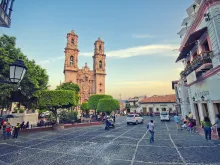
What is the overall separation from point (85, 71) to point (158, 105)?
31.1 metres

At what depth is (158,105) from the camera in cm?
4250

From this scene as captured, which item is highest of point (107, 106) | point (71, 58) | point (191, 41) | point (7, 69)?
point (71, 58)

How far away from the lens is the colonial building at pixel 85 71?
4938cm

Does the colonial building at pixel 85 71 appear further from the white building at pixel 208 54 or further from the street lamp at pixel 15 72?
the street lamp at pixel 15 72

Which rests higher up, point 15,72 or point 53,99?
point 53,99

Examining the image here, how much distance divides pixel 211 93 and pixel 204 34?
16.0 feet

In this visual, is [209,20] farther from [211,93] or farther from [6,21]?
Result: [6,21]

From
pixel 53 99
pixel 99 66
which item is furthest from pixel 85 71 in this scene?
pixel 53 99

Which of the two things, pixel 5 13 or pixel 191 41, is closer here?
pixel 5 13

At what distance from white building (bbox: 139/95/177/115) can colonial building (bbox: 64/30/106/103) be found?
59.5ft

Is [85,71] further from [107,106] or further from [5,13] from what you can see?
[5,13]

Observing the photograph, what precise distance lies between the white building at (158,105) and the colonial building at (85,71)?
1812 cm

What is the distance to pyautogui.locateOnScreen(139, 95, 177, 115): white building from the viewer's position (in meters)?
40.8

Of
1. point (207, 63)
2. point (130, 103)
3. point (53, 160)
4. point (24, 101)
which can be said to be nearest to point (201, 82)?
point (207, 63)
